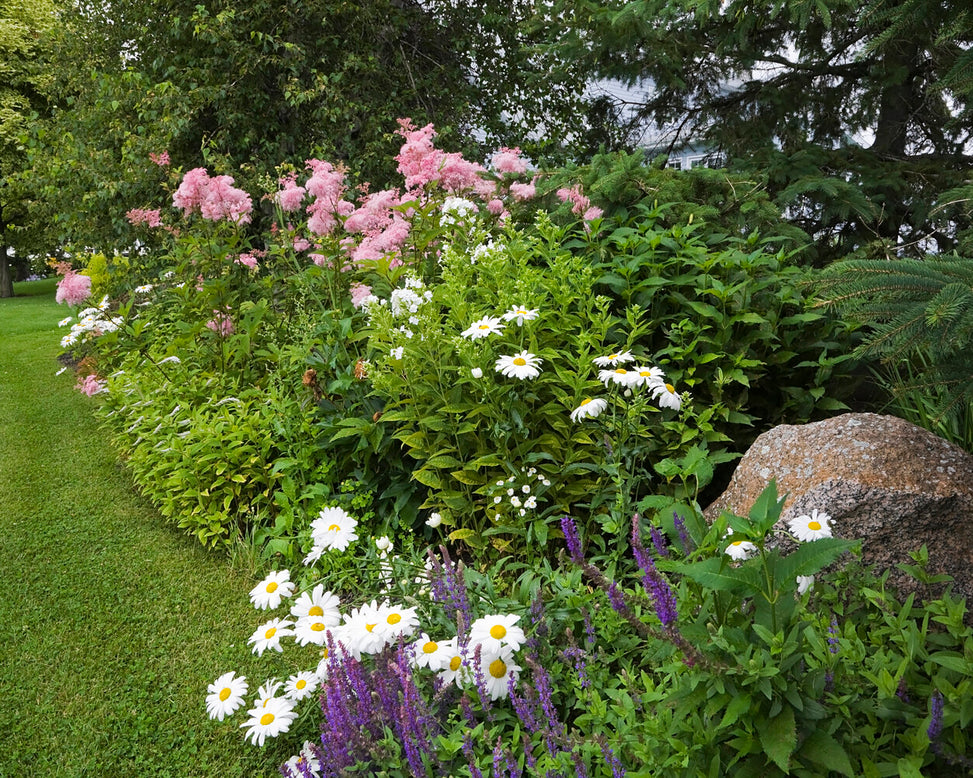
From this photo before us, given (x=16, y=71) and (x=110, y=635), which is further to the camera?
(x=16, y=71)

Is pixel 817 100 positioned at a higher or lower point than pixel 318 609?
higher

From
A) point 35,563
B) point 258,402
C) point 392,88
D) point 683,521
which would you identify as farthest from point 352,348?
point 392,88

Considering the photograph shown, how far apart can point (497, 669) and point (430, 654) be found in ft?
0.57

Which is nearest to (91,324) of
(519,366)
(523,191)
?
(523,191)

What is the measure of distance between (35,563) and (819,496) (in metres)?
3.57

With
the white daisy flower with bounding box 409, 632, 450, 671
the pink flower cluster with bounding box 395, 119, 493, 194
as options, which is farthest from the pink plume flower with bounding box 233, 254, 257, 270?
the white daisy flower with bounding box 409, 632, 450, 671

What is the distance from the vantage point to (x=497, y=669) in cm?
169

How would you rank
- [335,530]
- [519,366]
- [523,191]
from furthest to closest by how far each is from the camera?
[523,191], [519,366], [335,530]

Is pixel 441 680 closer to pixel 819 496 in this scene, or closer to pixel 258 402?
pixel 819 496

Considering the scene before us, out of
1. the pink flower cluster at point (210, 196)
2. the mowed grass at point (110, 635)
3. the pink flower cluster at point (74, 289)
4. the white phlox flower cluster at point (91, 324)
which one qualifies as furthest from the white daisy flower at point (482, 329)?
the pink flower cluster at point (74, 289)

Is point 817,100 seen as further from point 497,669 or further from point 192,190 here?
point 497,669

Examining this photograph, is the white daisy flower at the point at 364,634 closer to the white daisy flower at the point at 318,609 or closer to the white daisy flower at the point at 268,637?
the white daisy flower at the point at 318,609

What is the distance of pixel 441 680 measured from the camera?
69.8 inches

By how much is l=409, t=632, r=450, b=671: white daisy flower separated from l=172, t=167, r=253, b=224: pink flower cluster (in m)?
3.35
